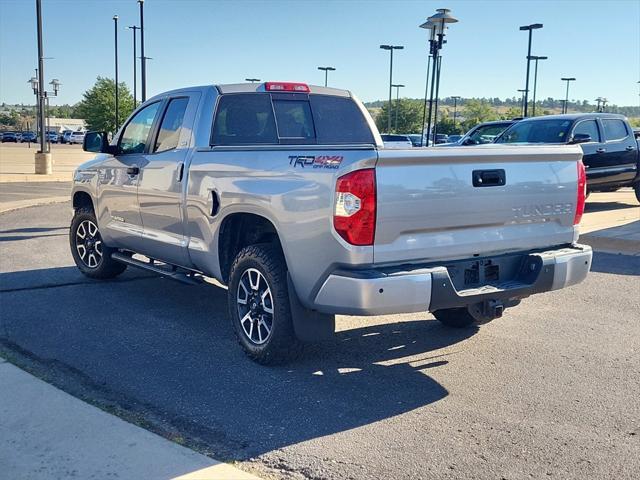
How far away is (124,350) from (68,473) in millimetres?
2039

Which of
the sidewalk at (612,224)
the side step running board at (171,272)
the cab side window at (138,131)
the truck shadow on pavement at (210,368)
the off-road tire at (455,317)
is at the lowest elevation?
the truck shadow on pavement at (210,368)

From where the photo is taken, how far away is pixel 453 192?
4543mm

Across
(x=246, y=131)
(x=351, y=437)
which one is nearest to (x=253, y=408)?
(x=351, y=437)

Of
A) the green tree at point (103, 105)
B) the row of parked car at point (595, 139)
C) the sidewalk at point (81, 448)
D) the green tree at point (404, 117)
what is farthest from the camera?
the green tree at point (404, 117)

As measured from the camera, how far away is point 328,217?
4.37 m

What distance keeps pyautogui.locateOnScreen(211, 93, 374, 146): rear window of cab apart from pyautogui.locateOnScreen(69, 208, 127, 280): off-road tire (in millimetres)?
2402

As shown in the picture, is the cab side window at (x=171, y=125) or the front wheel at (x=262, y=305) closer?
the front wheel at (x=262, y=305)

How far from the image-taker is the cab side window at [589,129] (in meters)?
14.4

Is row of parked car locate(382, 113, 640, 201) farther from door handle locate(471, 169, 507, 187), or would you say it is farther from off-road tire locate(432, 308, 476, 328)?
door handle locate(471, 169, 507, 187)

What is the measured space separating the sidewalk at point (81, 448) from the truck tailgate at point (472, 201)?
5.41ft

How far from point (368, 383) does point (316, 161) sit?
1.53 metres

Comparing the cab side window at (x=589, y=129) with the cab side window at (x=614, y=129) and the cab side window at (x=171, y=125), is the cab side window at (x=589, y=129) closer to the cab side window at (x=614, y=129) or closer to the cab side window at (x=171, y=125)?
the cab side window at (x=614, y=129)

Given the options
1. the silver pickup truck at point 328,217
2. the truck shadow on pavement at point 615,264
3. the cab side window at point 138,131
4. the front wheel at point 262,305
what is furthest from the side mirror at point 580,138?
the front wheel at point 262,305

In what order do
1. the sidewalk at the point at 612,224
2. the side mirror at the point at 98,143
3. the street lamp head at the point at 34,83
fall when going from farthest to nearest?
the street lamp head at the point at 34,83
the sidewalk at the point at 612,224
the side mirror at the point at 98,143
